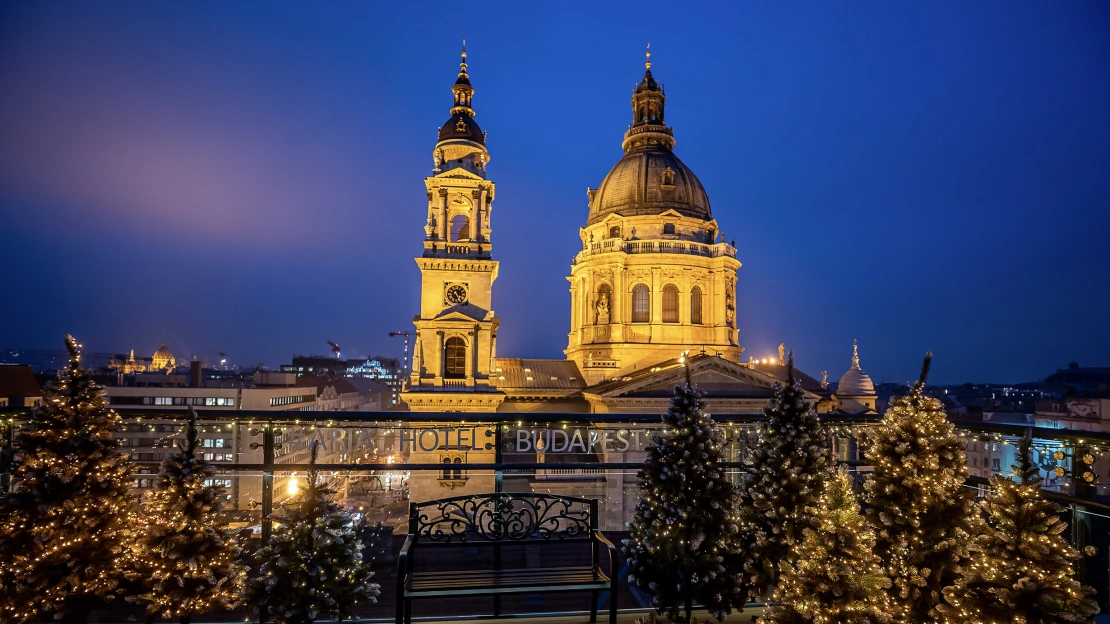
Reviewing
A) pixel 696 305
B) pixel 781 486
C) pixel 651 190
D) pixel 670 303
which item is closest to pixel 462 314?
pixel 670 303

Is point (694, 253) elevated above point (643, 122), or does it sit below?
below

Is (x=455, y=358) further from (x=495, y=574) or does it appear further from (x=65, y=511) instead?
(x=495, y=574)

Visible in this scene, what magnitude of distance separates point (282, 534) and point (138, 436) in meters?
49.2

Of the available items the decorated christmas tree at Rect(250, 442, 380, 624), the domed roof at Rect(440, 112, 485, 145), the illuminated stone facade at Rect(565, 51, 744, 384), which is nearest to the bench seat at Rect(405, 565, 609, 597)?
the decorated christmas tree at Rect(250, 442, 380, 624)

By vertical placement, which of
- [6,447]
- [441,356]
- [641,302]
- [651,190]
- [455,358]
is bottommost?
[6,447]

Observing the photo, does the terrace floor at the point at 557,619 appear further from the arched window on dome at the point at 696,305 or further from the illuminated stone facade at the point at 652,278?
the arched window on dome at the point at 696,305

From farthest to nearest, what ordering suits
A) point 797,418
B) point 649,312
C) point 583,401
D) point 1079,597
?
point 649,312
point 583,401
point 797,418
point 1079,597

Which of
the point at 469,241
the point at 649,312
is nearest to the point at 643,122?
the point at 649,312

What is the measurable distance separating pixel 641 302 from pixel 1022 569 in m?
38.9

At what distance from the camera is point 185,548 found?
17.9 feet

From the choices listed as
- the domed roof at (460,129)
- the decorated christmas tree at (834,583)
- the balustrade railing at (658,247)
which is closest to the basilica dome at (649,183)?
the balustrade railing at (658,247)

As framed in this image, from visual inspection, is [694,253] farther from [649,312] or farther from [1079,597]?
[1079,597]

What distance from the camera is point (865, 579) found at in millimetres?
4922

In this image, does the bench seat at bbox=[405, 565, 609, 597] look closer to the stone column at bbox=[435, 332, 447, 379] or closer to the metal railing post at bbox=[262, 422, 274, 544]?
the metal railing post at bbox=[262, 422, 274, 544]
